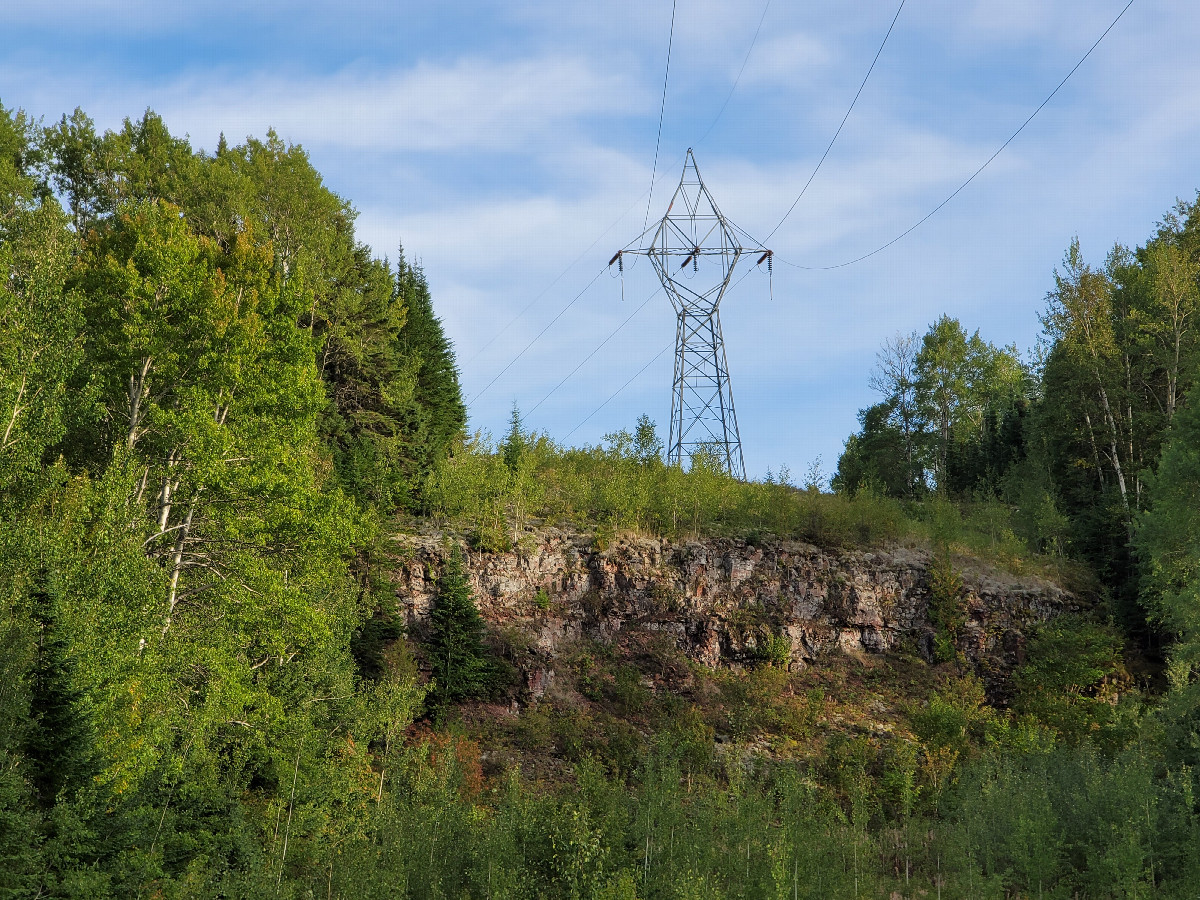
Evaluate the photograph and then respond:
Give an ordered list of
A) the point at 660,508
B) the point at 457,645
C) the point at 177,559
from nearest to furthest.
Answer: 1. the point at 177,559
2. the point at 457,645
3. the point at 660,508

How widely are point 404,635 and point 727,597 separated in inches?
423

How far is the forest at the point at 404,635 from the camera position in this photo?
15234mm

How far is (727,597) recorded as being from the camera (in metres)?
32.2

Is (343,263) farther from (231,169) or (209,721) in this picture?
(209,721)

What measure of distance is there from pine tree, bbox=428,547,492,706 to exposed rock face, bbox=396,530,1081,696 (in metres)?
1.80

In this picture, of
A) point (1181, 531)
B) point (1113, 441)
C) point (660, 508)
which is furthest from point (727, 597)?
point (1113, 441)

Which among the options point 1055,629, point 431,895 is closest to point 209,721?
point 431,895

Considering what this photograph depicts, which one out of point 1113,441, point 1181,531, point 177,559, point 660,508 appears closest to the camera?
point 177,559

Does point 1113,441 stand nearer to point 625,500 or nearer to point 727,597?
point 727,597

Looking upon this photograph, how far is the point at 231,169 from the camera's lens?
3938cm

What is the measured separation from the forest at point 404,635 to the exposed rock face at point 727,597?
85 centimetres

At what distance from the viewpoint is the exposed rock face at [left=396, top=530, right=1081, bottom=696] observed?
99.4 ft

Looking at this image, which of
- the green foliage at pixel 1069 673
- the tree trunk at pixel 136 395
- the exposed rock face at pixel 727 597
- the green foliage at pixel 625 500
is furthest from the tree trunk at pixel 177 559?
the green foliage at pixel 1069 673

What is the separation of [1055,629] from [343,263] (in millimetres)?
28563
